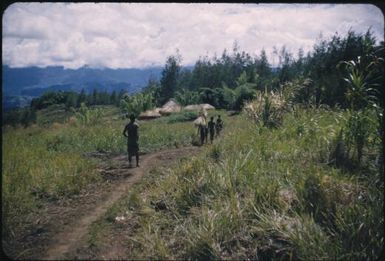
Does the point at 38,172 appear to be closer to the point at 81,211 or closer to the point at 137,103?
the point at 81,211

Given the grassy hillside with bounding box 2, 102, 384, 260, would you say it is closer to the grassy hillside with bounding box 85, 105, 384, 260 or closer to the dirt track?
the grassy hillside with bounding box 85, 105, 384, 260

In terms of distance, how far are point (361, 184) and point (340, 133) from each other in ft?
4.74

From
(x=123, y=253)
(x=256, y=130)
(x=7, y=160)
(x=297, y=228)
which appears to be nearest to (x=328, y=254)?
(x=297, y=228)

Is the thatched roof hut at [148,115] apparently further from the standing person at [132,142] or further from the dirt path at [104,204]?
the standing person at [132,142]

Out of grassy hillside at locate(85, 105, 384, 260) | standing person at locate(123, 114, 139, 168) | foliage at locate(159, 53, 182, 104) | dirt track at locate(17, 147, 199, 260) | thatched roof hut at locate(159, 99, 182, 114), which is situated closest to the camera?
grassy hillside at locate(85, 105, 384, 260)

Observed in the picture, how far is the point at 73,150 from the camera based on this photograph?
A: 11.9 m

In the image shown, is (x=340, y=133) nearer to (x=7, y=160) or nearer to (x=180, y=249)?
(x=180, y=249)

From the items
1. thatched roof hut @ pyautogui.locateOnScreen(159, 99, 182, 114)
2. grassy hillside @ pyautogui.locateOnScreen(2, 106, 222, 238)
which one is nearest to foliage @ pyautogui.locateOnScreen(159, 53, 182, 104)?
thatched roof hut @ pyautogui.locateOnScreen(159, 99, 182, 114)

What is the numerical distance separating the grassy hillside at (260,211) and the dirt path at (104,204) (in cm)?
27

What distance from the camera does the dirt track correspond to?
5574 millimetres

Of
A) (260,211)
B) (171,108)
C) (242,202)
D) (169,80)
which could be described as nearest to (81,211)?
(242,202)

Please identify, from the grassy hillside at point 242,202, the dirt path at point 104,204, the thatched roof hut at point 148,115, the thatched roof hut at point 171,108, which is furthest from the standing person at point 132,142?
the thatched roof hut at point 171,108

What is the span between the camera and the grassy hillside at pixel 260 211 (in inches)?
213

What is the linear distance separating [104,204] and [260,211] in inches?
130
